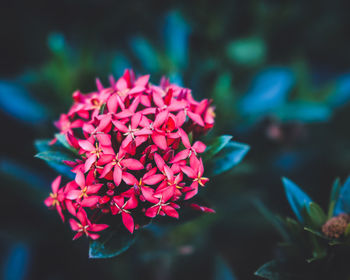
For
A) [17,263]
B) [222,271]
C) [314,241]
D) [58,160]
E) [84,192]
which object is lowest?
[222,271]

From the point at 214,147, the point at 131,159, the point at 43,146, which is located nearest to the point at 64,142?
the point at 43,146

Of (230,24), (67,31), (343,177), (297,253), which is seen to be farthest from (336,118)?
(67,31)

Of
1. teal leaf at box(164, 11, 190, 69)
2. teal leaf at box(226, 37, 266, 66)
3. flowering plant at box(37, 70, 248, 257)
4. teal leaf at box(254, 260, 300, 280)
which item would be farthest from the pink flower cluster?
teal leaf at box(226, 37, 266, 66)

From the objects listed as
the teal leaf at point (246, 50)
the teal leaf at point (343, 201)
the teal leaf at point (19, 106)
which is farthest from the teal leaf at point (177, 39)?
the teal leaf at point (343, 201)

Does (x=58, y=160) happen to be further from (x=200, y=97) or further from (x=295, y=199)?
(x=200, y=97)

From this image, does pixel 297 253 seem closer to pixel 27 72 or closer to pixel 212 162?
pixel 212 162

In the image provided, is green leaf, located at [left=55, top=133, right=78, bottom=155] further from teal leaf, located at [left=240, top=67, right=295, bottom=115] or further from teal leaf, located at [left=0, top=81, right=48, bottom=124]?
teal leaf, located at [left=240, top=67, right=295, bottom=115]

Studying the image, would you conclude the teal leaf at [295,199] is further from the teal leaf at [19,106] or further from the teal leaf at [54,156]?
the teal leaf at [19,106]

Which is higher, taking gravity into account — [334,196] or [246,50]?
[246,50]
